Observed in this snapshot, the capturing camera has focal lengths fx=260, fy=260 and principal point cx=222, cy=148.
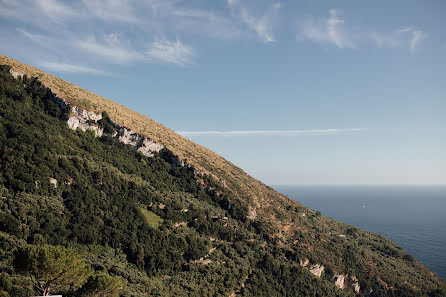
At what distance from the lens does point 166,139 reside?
8450cm

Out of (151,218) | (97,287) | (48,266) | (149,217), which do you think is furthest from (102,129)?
(97,287)

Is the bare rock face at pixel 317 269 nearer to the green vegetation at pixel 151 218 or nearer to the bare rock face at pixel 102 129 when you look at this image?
the green vegetation at pixel 151 218

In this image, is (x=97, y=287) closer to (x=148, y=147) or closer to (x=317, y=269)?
(x=148, y=147)

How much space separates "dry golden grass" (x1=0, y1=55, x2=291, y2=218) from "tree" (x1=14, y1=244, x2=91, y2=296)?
50.0m

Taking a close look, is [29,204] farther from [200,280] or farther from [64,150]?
[200,280]

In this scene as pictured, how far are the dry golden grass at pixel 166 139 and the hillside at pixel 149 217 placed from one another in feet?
1.79

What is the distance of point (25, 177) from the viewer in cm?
3956

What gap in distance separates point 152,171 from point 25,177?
3160cm

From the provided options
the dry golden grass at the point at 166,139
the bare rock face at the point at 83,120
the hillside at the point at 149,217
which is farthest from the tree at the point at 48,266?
the dry golden grass at the point at 166,139

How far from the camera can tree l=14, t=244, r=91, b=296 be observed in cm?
2428

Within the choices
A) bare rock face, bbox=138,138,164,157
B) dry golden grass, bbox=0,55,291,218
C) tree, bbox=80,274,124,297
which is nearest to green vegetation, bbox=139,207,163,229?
bare rock face, bbox=138,138,164,157

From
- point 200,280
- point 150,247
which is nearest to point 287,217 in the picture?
point 200,280

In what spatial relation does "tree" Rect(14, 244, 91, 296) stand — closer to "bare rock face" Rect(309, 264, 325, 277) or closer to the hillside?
the hillside

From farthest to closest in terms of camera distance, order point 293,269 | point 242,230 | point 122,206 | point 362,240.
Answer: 1. point 362,240
2. point 242,230
3. point 293,269
4. point 122,206
